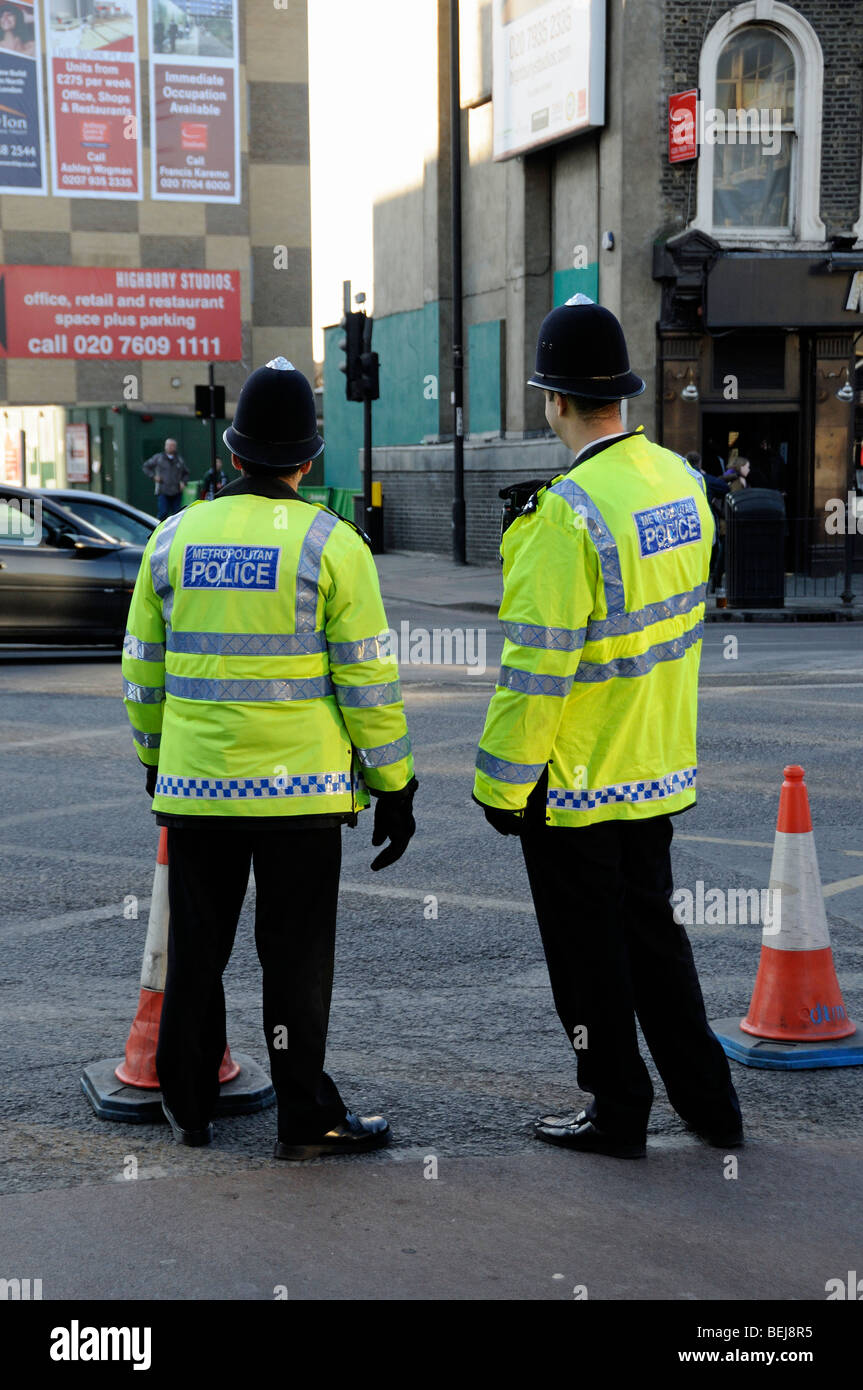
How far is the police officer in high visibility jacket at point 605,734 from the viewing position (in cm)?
384

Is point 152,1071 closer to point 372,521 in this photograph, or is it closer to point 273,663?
point 273,663

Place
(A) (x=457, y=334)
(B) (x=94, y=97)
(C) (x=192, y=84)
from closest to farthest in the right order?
(A) (x=457, y=334), (B) (x=94, y=97), (C) (x=192, y=84)

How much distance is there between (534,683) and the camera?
12.5ft

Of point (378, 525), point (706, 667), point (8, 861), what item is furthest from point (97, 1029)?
point (378, 525)

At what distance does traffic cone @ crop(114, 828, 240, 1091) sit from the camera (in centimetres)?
436

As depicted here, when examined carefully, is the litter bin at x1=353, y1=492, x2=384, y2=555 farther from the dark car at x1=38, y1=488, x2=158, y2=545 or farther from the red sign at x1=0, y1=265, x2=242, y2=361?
the dark car at x1=38, y1=488, x2=158, y2=545

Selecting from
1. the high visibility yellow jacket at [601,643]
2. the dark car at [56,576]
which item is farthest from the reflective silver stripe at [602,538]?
the dark car at [56,576]

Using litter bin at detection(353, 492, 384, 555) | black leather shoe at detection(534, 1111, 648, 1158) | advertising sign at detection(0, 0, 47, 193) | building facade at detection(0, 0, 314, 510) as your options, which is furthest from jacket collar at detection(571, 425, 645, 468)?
advertising sign at detection(0, 0, 47, 193)

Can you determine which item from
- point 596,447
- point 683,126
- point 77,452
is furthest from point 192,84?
point 596,447

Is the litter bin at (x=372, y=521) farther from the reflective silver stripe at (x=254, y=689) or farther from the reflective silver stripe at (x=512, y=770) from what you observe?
the reflective silver stripe at (x=512, y=770)

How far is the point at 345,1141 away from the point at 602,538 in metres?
1.57

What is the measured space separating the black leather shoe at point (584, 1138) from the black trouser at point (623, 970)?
0.08 feet
